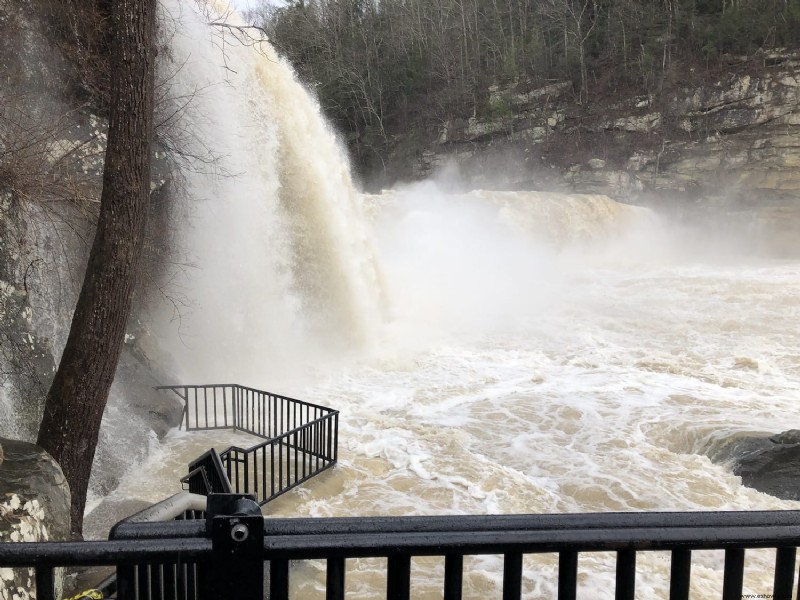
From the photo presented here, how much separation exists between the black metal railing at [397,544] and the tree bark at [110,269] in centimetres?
396

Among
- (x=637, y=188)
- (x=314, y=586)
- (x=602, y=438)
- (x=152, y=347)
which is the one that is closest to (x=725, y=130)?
(x=637, y=188)

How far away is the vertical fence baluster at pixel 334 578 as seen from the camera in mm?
1330

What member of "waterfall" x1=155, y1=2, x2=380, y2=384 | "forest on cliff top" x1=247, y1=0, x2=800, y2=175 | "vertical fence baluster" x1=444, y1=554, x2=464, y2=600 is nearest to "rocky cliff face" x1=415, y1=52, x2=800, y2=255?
"forest on cliff top" x1=247, y1=0, x2=800, y2=175

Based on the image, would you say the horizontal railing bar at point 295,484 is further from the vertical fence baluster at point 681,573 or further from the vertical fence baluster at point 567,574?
the vertical fence baluster at point 681,573

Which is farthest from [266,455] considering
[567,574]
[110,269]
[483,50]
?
[483,50]

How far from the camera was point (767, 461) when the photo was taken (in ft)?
24.1

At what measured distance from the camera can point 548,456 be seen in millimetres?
8219

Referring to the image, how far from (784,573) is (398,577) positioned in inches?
36.2

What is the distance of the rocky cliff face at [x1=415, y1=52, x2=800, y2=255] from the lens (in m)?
28.6

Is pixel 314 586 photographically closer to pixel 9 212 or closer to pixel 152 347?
pixel 9 212

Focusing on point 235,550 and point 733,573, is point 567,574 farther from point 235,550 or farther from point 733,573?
point 235,550

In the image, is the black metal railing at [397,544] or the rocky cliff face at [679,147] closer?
the black metal railing at [397,544]

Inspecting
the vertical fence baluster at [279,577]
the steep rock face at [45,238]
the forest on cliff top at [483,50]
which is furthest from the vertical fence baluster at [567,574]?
the forest on cliff top at [483,50]

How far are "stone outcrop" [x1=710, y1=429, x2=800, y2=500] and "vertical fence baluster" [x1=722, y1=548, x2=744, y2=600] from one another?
667cm
